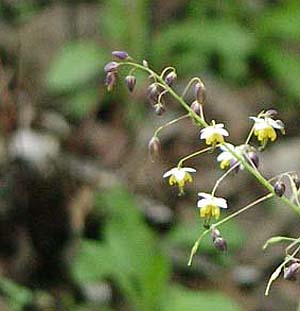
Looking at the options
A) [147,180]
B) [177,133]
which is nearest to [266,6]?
[177,133]

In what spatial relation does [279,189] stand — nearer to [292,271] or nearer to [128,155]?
[292,271]

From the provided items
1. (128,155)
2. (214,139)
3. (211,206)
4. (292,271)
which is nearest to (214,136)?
(214,139)

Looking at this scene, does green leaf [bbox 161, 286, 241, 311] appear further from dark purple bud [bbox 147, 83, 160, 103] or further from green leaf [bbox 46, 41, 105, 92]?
dark purple bud [bbox 147, 83, 160, 103]

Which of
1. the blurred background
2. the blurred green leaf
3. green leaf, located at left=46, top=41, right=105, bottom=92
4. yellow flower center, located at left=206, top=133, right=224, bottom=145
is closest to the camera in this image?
yellow flower center, located at left=206, top=133, right=224, bottom=145

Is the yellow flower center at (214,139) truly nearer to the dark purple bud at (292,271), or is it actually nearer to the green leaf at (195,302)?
the dark purple bud at (292,271)

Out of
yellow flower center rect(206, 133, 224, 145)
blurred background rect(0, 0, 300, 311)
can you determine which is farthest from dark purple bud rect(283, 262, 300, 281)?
blurred background rect(0, 0, 300, 311)

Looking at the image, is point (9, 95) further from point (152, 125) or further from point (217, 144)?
point (217, 144)
